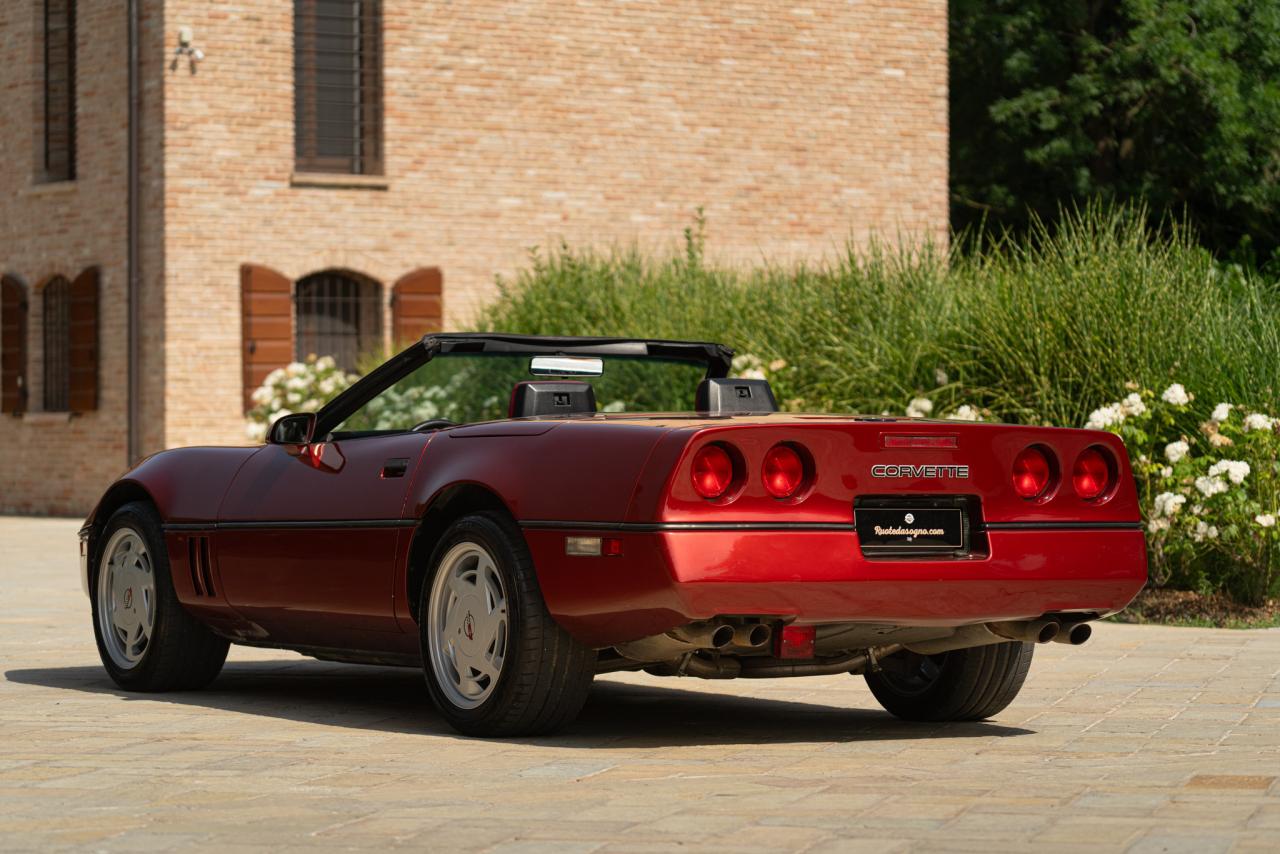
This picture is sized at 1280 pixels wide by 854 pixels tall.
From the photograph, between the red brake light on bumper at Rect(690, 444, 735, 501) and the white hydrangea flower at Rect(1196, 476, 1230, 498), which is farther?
the white hydrangea flower at Rect(1196, 476, 1230, 498)

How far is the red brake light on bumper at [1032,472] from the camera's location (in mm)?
7254

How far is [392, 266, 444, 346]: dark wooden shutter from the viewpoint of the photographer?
27562 mm

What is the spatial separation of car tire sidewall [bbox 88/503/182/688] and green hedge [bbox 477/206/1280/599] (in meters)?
6.02

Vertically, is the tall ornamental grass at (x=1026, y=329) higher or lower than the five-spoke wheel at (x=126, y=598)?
higher

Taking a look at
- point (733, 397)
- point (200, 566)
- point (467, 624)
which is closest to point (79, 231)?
point (200, 566)

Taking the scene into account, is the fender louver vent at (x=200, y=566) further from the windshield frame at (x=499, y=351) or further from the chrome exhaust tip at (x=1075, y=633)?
the chrome exhaust tip at (x=1075, y=633)

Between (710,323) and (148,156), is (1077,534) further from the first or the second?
(148,156)

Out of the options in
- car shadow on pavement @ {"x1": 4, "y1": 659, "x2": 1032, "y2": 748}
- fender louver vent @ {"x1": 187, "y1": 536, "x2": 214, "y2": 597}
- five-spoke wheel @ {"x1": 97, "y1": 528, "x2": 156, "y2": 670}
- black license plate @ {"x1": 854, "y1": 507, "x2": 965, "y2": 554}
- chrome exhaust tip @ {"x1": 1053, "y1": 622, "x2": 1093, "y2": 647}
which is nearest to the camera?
black license plate @ {"x1": 854, "y1": 507, "x2": 965, "y2": 554}

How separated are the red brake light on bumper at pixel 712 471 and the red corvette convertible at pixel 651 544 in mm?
10

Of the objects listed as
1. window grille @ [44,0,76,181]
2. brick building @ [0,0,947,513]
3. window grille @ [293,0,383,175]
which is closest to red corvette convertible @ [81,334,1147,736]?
brick building @ [0,0,947,513]

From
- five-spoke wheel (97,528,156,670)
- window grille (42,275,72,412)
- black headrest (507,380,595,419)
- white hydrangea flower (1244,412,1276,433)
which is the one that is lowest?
five-spoke wheel (97,528,156,670)

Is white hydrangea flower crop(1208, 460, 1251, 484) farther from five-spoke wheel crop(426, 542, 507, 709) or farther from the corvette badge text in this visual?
five-spoke wheel crop(426, 542, 507, 709)

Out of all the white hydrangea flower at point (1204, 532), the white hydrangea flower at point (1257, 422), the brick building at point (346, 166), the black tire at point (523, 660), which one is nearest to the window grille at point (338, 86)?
the brick building at point (346, 166)

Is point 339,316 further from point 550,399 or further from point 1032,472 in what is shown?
point 1032,472
